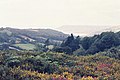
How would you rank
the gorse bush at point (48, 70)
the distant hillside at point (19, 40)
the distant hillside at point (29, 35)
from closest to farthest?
the gorse bush at point (48, 70)
the distant hillside at point (19, 40)
the distant hillside at point (29, 35)

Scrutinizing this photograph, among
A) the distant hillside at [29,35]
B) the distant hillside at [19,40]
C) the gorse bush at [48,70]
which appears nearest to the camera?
the gorse bush at [48,70]

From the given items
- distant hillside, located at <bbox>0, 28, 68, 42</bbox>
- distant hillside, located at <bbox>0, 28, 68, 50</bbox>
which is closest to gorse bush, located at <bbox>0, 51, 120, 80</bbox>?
distant hillside, located at <bbox>0, 28, 68, 50</bbox>

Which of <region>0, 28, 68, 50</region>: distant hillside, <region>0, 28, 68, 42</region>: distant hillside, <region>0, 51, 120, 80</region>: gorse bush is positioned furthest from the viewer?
<region>0, 28, 68, 42</region>: distant hillside

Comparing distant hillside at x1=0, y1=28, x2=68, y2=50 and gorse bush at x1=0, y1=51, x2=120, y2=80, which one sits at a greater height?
gorse bush at x1=0, y1=51, x2=120, y2=80

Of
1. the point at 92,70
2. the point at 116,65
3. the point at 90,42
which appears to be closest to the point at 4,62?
the point at 92,70

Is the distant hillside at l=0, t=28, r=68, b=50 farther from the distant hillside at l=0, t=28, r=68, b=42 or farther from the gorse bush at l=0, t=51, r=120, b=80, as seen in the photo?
the gorse bush at l=0, t=51, r=120, b=80

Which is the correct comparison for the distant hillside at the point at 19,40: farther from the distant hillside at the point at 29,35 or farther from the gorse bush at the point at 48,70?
the gorse bush at the point at 48,70

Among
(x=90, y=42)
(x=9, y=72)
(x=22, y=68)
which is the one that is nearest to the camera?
(x=9, y=72)

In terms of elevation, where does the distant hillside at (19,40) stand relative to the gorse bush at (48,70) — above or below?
below

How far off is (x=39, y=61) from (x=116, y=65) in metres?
4.89

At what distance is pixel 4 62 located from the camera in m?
19.5

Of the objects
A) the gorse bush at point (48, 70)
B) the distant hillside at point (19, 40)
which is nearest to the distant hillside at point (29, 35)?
the distant hillside at point (19, 40)

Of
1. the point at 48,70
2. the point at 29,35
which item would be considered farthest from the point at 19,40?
the point at 48,70

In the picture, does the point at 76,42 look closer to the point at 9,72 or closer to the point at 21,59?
the point at 21,59
